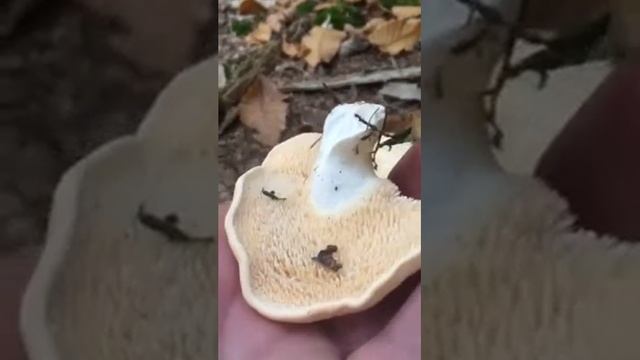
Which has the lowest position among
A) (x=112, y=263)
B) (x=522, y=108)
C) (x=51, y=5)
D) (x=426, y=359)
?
(x=426, y=359)

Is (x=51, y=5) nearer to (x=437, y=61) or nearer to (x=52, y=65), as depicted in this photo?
(x=52, y=65)

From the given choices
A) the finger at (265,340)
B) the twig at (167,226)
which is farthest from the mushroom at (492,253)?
the twig at (167,226)

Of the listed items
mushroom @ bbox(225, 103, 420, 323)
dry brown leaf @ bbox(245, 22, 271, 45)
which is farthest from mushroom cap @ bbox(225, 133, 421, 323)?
dry brown leaf @ bbox(245, 22, 271, 45)

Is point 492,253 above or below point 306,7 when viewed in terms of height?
below

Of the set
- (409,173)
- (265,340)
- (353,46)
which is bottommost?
(265,340)

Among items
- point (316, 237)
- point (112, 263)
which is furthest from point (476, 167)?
point (112, 263)

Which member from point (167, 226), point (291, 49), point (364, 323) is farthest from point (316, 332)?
point (291, 49)

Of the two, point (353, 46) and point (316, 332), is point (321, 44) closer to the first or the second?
point (353, 46)

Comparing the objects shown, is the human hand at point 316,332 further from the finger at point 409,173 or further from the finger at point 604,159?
the finger at point 604,159
